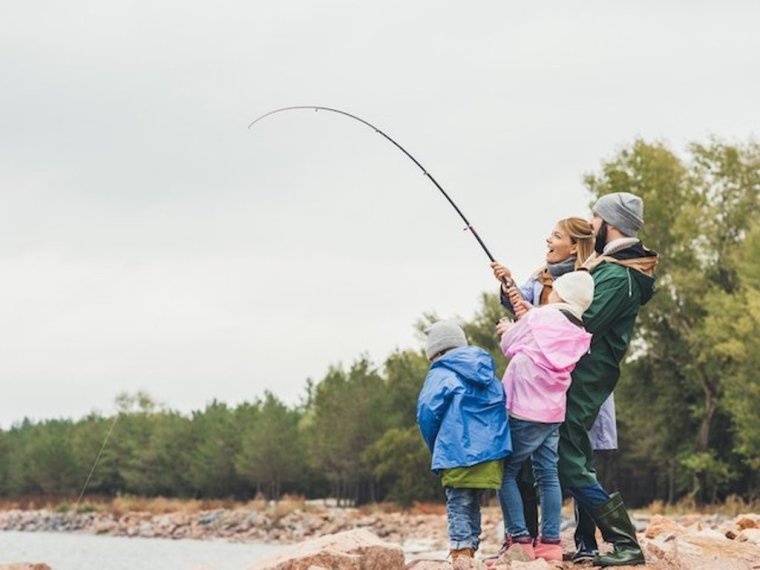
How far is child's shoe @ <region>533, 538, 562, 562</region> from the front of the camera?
5.82 m

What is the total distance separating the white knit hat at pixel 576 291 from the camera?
564cm

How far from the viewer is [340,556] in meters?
5.27

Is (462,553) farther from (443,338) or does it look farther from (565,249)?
(565,249)

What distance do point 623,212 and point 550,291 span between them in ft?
1.91

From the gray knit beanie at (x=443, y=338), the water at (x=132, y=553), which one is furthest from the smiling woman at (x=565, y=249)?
the water at (x=132, y=553)

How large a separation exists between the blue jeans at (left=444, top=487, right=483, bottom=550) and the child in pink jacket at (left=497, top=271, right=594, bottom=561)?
0.49 feet

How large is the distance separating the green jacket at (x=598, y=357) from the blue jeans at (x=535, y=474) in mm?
60

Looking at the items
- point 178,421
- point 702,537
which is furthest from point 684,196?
point 178,421

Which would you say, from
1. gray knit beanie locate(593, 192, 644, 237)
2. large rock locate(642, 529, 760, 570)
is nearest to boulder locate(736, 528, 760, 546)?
large rock locate(642, 529, 760, 570)

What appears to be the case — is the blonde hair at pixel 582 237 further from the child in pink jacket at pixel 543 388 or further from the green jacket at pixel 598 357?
the child in pink jacket at pixel 543 388

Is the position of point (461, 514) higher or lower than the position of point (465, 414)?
lower

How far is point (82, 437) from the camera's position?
219 ft

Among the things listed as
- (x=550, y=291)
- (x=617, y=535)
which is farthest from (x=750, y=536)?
(x=550, y=291)

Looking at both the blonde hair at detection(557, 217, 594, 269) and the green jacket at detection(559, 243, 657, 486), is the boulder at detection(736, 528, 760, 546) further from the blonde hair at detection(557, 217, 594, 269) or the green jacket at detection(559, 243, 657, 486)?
the blonde hair at detection(557, 217, 594, 269)
